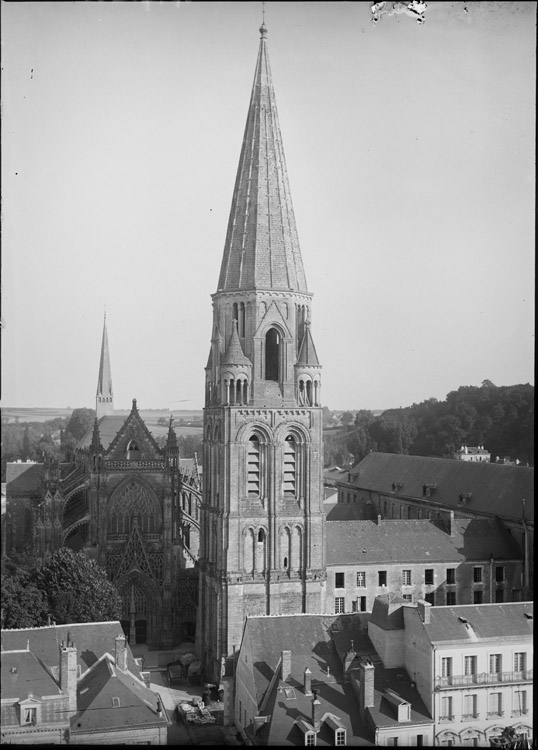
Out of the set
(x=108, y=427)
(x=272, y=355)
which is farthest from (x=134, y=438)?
(x=272, y=355)

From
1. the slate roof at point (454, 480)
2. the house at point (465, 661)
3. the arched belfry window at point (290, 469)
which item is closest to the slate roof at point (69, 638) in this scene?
the house at point (465, 661)

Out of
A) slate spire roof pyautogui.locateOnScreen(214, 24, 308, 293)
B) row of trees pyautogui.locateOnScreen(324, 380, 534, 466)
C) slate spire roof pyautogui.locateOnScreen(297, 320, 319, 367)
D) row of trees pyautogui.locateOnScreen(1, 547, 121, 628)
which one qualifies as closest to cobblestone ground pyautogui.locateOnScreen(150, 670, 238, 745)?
row of trees pyautogui.locateOnScreen(1, 547, 121, 628)

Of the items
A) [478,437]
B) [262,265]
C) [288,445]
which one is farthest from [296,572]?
[478,437]

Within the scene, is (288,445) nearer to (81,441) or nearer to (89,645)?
(89,645)

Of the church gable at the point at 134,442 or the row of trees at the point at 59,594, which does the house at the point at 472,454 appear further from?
the row of trees at the point at 59,594

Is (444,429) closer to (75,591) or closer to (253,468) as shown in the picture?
(253,468)

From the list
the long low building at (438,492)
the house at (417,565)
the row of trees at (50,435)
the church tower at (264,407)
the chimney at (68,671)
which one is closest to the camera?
the chimney at (68,671)
